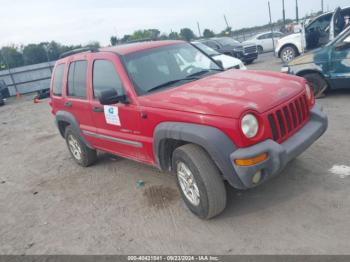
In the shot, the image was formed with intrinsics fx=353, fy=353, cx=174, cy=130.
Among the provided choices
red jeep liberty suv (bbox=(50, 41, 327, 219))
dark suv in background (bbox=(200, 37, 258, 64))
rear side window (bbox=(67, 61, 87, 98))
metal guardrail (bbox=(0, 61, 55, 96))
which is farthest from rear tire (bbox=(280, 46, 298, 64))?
metal guardrail (bbox=(0, 61, 55, 96))

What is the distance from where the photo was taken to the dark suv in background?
16.7m

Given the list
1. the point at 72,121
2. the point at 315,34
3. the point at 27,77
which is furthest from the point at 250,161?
the point at 27,77

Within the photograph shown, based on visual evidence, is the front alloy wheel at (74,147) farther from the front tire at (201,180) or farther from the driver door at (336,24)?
the driver door at (336,24)

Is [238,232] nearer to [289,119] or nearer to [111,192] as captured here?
[289,119]

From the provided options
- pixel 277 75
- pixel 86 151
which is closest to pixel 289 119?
pixel 277 75

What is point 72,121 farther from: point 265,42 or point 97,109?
point 265,42

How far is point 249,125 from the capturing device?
320 cm

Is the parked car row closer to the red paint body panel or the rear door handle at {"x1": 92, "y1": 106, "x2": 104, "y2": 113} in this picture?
the red paint body panel

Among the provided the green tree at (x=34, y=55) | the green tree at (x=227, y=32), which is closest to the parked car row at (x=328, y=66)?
the green tree at (x=227, y=32)

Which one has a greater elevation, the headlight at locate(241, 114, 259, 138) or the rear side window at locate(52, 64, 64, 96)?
the rear side window at locate(52, 64, 64, 96)

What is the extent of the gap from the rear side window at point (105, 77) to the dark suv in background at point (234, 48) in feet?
40.5

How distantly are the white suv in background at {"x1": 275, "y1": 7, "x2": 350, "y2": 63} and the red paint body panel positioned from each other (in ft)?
20.0

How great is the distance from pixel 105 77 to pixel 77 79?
2.97 feet

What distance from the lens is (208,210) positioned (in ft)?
11.6
